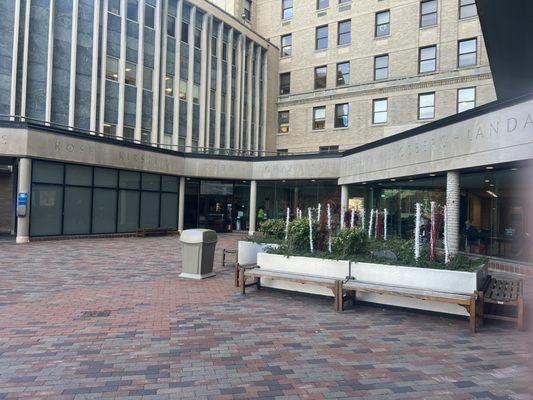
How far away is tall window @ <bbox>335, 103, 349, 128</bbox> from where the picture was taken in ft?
101

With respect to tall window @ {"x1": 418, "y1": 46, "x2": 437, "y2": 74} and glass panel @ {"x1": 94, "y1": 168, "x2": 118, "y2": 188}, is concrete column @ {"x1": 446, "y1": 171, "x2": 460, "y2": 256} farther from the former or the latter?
tall window @ {"x1": 418, "y1": 46, "x2": 437, "y2": 74}

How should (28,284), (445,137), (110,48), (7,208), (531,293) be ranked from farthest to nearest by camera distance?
(7,208) → (110,48) → (445,137) → (28,284) → (531,293)

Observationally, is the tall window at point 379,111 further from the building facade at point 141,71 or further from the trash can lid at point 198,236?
the trash can lid at point 198,236

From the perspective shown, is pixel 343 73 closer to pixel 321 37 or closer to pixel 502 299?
pixel 321 37

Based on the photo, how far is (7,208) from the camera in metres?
26.8

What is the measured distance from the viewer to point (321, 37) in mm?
32250

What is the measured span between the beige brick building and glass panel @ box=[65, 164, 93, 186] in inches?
682

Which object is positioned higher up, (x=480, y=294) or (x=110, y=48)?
(x=110, y=48)

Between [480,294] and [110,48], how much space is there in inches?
937

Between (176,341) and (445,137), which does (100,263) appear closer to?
(176,341)

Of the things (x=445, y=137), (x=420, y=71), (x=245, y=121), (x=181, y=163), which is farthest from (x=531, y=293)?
(x=245, y=121)

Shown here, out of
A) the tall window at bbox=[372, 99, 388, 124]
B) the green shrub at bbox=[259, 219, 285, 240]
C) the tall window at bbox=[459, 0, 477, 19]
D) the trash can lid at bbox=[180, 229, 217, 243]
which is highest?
the tall window at bbox=[459, 0, 477, 19]

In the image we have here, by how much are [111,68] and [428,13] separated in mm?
20254

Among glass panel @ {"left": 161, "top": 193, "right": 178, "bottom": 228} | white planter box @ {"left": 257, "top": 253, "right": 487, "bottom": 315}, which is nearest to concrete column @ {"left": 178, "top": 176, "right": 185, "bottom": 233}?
glass panel @ {"left": 161, "top": 193, "right": 178, "bottom": 228}
